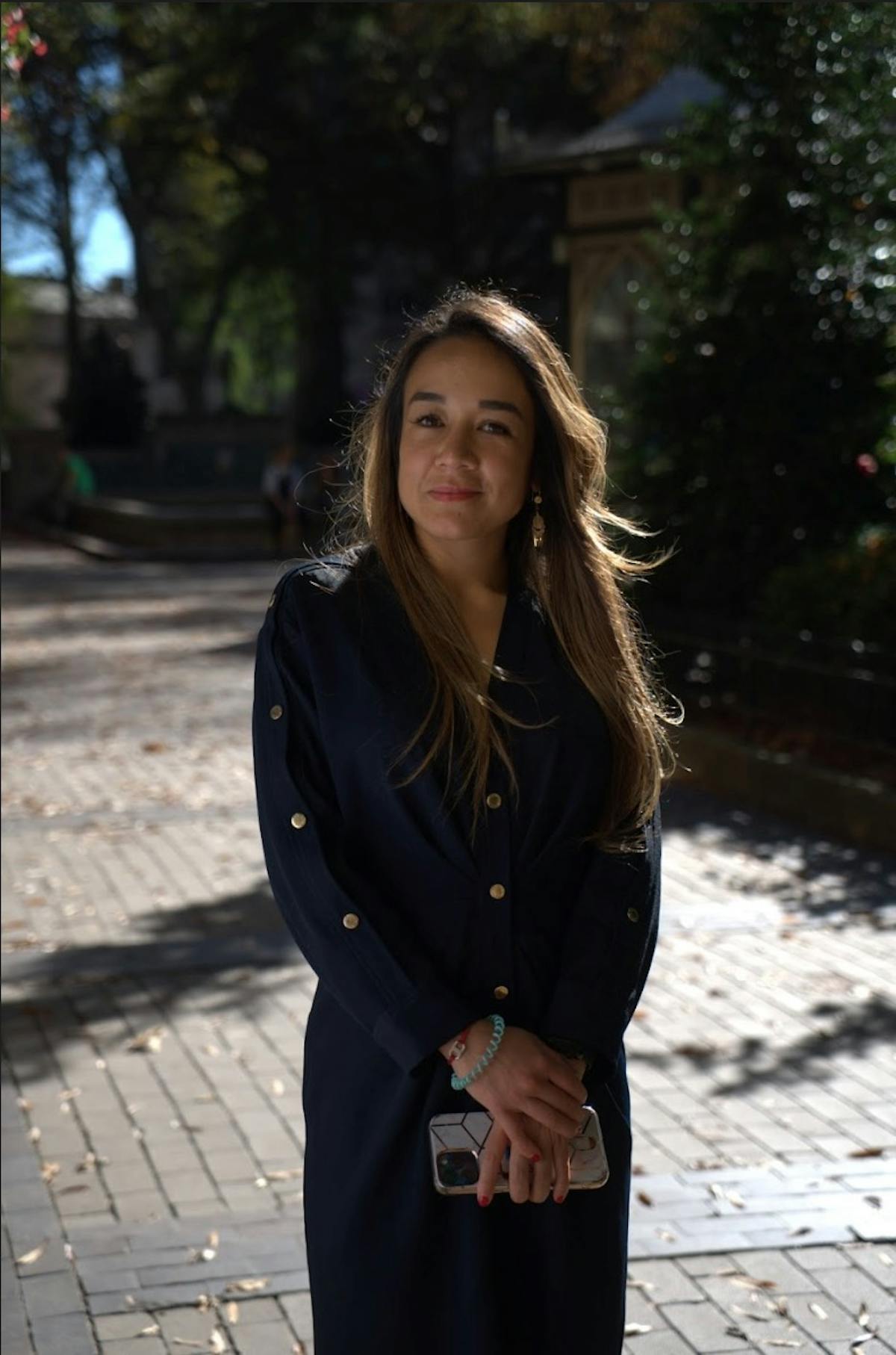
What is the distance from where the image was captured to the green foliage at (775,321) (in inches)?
481

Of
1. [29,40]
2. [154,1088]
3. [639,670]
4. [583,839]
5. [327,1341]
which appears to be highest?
[29,40]

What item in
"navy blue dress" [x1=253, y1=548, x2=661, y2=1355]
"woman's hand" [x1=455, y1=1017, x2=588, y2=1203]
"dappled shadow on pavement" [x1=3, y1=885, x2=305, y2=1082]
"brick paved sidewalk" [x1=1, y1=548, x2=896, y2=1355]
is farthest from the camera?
"dappled shadow on pavement" [x1=3, y1=885, x2=305, y2=1082]

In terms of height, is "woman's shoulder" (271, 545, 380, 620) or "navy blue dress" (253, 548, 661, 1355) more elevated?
"woman's shoulder" (271, 545, 380, 620)

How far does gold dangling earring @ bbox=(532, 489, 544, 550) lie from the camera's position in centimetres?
293

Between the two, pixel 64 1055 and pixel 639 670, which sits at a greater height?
pixel 639 670

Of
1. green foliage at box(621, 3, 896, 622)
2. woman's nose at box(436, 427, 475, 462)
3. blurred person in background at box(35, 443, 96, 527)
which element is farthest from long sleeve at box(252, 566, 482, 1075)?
blurred person in background at box(35, 443, 96, 527)

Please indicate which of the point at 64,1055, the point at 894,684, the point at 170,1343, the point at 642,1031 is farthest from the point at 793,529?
the point at 170,1343

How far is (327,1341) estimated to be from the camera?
2.79m

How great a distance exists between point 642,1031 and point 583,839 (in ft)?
13.1

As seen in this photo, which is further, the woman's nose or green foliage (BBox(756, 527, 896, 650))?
green foliage (BBox(756, 527, 896, 650))

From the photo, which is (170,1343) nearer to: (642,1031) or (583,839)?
(583,839)

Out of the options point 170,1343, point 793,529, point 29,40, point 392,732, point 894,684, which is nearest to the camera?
point 392,732

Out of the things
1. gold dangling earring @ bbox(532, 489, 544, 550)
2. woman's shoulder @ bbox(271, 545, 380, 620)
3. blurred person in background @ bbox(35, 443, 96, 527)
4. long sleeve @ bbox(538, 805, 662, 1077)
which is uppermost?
gold dangling earring @ bbox(532, 489, 544, 550)

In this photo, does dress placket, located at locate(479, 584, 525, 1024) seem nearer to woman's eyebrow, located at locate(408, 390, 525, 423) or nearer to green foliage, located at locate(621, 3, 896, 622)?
woman's eyebrow, located at locate(408, 390, 525, 423)
